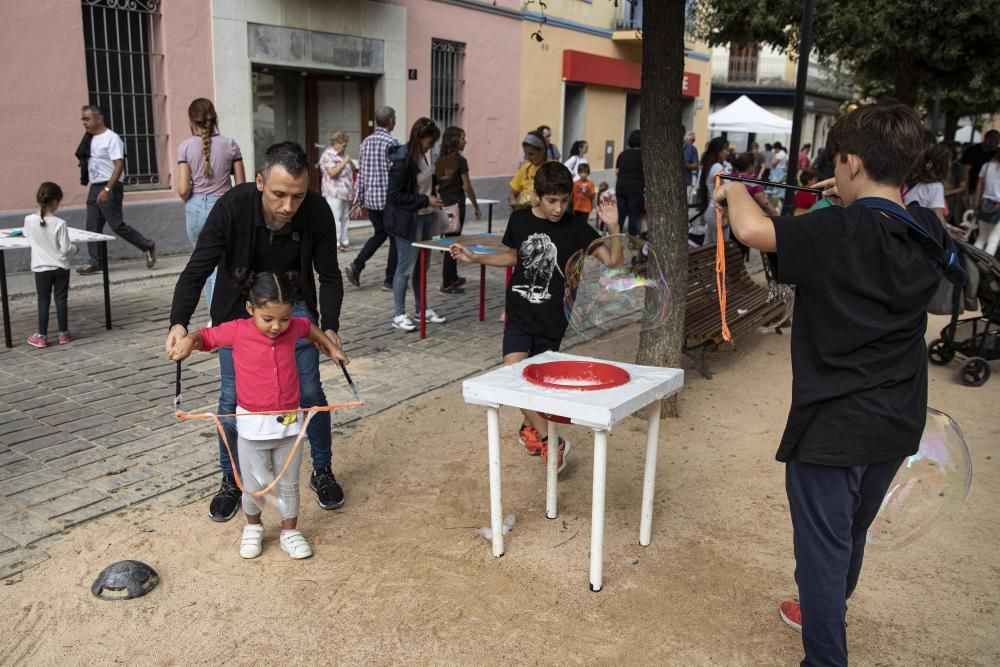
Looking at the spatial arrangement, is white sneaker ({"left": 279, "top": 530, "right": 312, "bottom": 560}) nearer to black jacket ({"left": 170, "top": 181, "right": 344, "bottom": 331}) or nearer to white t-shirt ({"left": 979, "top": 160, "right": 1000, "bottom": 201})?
black jacket ({"left": 170, "top": 181, "right": 344, "bottom": 331})

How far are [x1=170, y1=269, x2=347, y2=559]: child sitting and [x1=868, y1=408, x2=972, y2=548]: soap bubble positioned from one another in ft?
7.25

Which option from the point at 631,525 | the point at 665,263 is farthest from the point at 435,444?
the point at 665,263

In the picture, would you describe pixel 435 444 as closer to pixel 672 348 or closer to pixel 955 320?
pixel 672 348

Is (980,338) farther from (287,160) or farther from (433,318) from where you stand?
(287,160)

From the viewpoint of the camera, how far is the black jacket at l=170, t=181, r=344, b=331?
11.8ft

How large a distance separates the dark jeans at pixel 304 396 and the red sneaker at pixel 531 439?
122cm

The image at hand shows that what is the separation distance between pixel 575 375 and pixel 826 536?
1290 millimetres

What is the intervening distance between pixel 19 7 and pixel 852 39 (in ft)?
37.8

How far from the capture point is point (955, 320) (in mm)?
6793

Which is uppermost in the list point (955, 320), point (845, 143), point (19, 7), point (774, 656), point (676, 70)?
point (19, 7)

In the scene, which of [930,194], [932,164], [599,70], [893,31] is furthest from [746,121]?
[932,164]

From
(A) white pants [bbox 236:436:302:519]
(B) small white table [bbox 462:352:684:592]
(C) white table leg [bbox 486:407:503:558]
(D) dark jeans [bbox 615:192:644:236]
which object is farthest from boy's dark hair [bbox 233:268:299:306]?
(D) dark jeans [bbox 615:192:644:236]

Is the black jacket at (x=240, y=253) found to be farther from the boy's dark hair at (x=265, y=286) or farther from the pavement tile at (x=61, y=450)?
the pavement tile at (x=61, y=450)

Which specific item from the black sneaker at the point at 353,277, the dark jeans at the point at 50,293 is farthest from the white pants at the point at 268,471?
the black sneaker at the point at 353,277
